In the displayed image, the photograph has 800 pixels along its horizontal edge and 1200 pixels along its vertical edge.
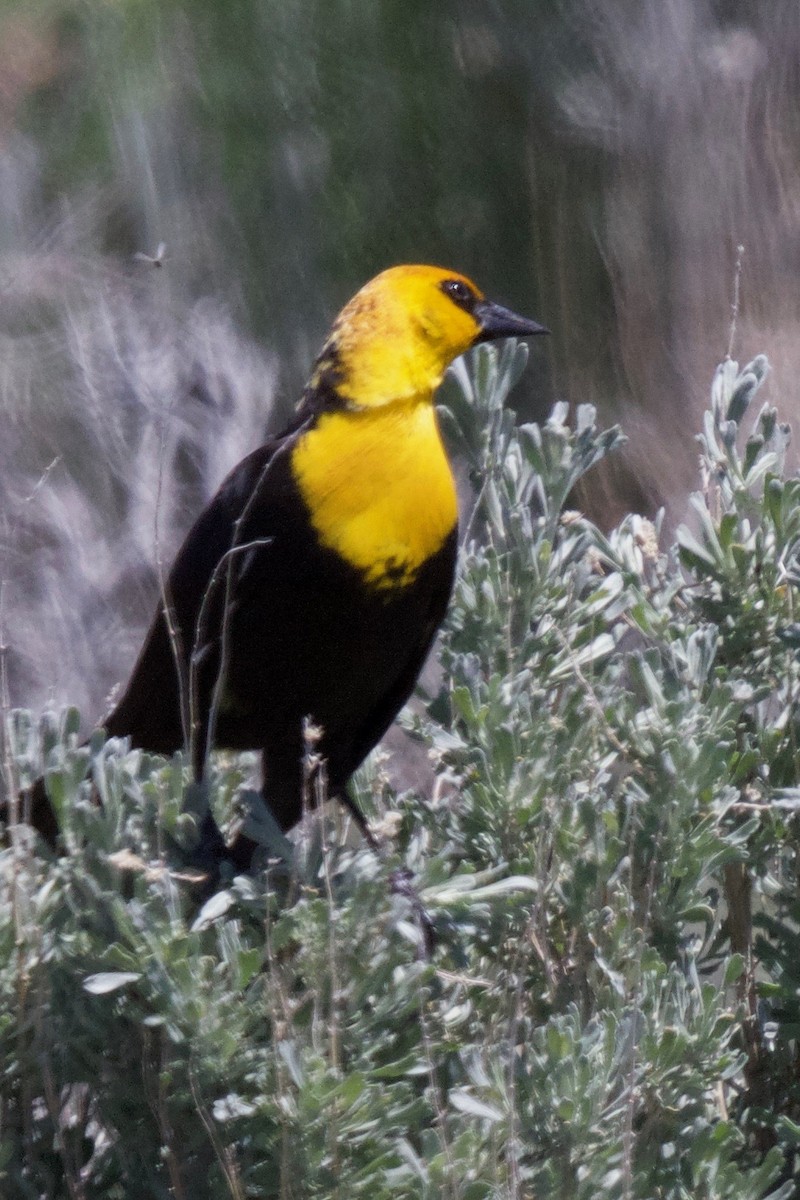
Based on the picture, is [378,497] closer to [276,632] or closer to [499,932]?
[276,632]

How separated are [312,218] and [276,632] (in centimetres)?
153

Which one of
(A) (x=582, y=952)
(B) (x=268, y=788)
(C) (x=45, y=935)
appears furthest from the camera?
Result: (B) (x=268, y=788)

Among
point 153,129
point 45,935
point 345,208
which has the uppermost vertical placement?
point 153,129

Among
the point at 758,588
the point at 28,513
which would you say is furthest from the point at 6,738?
the point at 28,513

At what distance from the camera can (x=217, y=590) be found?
191 cm

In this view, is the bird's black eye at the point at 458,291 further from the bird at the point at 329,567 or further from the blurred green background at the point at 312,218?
the blurred green background at the point at 312,218

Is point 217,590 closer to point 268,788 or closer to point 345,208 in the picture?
point 268,788

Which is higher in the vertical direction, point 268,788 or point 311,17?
point 311,17

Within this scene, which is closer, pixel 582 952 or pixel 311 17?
pixel 582 952

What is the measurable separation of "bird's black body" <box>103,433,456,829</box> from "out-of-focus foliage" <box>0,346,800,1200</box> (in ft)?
0.27

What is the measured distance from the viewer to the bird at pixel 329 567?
182 cm

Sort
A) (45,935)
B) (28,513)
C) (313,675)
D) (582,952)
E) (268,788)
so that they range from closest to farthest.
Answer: (45,935) → (582,952) → (313,675) → (268,788) → (28,513)

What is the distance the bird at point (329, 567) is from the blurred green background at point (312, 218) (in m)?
0.99

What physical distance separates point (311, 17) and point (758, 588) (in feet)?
5.96
